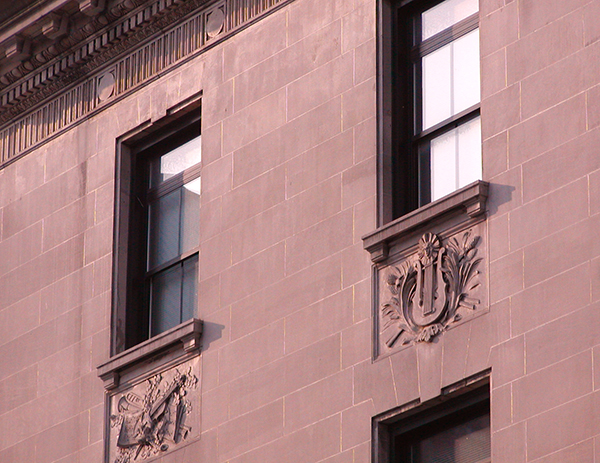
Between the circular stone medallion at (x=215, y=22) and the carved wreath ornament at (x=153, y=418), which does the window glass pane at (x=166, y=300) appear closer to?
the carved wreath ornament at (x=153, y=418)

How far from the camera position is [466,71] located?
64.2 ft

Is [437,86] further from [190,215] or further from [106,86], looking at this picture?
[106,86]


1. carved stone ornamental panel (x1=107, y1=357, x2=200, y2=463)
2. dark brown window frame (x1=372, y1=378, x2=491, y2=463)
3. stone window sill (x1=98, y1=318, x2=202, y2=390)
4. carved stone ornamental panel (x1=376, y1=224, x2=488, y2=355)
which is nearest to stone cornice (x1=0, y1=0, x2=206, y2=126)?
stone window sill (x1=98, y1=318, x2=202, y2=390)

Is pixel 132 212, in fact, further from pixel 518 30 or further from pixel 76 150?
pixel 518 30

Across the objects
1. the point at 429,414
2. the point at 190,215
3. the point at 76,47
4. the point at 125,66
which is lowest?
the point at 429,414

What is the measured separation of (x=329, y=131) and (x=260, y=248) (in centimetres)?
150

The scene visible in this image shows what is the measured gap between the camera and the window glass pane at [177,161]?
73.9 ft

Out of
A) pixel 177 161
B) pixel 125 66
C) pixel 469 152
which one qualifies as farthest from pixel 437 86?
pixel 125 66

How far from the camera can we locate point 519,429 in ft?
55.7

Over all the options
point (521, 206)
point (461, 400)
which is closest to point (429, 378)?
point (461, 400)

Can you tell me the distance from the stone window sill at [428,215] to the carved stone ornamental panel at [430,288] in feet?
0.48

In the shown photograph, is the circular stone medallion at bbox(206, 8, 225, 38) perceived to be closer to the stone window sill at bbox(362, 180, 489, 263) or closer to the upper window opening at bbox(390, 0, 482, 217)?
the upper window opening at bbox(390, 0, 482, 217)

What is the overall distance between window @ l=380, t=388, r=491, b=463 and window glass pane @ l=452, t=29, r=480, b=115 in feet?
10.8

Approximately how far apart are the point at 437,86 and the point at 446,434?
3.89 m
